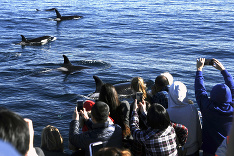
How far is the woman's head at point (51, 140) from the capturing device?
19.1 ft

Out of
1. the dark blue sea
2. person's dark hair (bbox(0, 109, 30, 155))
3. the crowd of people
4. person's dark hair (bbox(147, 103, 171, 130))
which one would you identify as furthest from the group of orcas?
person's dark hair (bbox(0, 109, 30, 155))

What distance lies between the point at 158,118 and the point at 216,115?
1.32m

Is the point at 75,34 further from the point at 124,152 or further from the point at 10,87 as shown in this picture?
the point at 124,152

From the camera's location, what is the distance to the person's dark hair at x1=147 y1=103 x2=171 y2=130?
17.6ft

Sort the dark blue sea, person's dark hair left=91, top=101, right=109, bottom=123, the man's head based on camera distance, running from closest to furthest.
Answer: person's dark hair left=91, top=101, right=109, bottom=123 → the man's head → the dark blue sea

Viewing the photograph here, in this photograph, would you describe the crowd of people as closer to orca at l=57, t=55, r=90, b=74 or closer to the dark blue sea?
the dark blue sea

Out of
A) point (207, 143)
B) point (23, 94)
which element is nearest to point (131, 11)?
point (23, 94)

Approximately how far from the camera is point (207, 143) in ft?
21.0

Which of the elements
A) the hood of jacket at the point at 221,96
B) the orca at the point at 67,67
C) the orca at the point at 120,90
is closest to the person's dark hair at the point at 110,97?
the hood of jacket at the point at 221,96

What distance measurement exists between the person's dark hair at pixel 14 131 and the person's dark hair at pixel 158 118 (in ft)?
9.51

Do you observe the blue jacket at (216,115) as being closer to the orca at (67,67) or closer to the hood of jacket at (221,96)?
the hood of jacket at (221,96)

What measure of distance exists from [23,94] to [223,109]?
9.79 m

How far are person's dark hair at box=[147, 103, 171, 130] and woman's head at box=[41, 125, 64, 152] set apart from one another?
146 cm

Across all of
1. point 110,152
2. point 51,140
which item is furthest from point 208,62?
point 110,152
